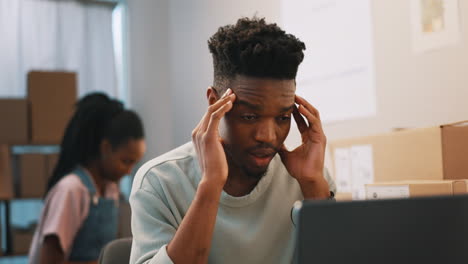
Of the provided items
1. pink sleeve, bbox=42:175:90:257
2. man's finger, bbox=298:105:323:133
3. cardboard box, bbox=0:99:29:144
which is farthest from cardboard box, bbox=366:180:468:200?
cardboard box, bbox=0:99:29:144

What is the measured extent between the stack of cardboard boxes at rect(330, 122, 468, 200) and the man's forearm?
19.0 inches

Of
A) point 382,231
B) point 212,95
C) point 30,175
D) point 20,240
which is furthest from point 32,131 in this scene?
point 382,231

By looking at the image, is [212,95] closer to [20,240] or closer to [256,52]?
[256,52]

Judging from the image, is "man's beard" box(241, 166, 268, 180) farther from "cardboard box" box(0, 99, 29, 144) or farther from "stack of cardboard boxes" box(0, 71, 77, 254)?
"cardboard box" box(0, 99, 29, 144)

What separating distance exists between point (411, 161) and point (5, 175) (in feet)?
8.89

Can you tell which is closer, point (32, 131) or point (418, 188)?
point (418, 188)

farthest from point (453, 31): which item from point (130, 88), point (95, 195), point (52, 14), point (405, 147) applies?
point (52, 14)

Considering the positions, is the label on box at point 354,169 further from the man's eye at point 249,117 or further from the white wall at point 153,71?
the white wall at point 153,71

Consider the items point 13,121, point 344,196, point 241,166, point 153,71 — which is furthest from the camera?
point 153,71

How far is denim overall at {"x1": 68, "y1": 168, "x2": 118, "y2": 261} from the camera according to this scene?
2.27 meters

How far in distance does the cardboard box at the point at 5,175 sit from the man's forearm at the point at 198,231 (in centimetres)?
268

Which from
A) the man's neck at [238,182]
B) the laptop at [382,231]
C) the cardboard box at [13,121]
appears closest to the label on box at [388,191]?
the man's neck at [238,182]

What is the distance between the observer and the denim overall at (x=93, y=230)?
2270 mm

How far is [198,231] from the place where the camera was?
106 cm
